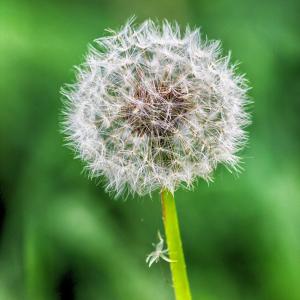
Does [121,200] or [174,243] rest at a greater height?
[121,200]

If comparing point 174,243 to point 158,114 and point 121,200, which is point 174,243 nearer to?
point 158,114

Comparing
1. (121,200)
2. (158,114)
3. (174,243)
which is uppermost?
(121,200)

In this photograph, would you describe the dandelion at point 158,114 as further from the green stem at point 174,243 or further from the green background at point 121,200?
the green background at point 121,200

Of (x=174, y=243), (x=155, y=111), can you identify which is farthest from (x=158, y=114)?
(x=174, y=243)

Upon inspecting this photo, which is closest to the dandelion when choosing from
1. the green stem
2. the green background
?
the green stem

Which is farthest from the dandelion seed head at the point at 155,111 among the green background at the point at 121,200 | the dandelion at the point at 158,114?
the green background at the point at 121,200

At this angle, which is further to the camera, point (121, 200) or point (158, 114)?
point (121, 200)
